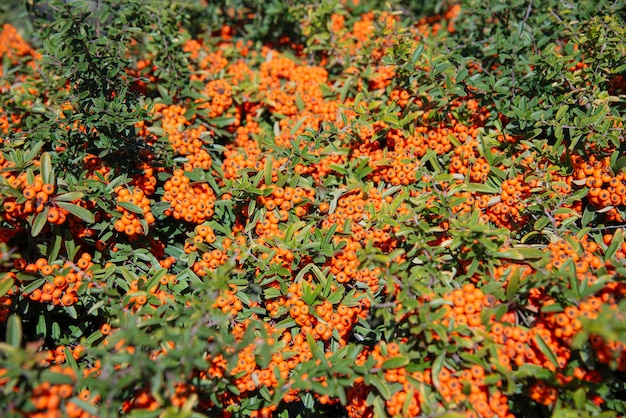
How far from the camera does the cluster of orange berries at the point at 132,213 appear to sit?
283 centimetres

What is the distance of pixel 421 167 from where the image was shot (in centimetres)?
323

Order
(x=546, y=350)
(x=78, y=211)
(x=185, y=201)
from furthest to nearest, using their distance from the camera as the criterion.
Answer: (x=185, y=201) < (x=78, y=211) < (x=546, y=350)

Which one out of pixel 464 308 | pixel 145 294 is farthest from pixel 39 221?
pixel 464 308

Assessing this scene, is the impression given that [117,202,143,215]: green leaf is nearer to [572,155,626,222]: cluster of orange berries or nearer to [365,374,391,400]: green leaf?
[365,374,391,400]: green leaf

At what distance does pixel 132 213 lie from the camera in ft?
9.41

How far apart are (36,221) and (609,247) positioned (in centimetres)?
346

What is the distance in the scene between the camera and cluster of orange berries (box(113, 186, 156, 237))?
111 inches

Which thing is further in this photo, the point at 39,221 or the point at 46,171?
the point at 46,171

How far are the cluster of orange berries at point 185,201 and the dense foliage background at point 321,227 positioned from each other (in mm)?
21

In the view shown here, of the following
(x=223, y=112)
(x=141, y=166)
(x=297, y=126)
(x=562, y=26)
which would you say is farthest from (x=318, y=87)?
(x=562, y=26)

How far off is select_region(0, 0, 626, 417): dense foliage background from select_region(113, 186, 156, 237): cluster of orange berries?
0.7 inches

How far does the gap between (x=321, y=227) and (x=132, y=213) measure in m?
1.34

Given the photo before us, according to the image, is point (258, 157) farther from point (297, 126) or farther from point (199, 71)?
point (199, 71)

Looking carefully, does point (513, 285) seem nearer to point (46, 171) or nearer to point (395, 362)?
point (395, 362)
